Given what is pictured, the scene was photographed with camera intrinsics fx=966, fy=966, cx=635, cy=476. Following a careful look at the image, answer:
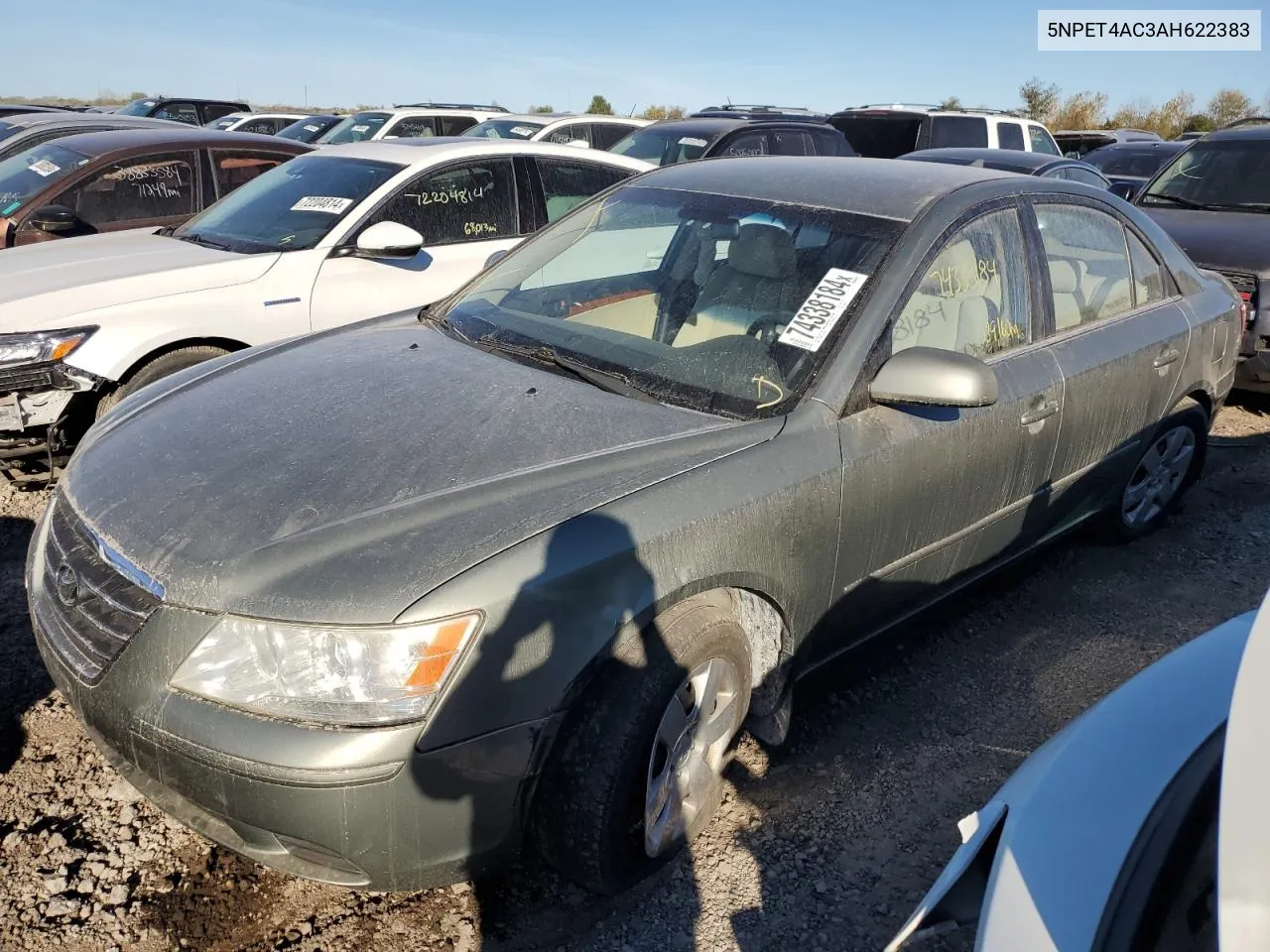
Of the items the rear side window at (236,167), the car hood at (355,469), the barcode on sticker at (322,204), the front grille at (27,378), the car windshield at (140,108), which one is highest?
the car windshield at (140,108)

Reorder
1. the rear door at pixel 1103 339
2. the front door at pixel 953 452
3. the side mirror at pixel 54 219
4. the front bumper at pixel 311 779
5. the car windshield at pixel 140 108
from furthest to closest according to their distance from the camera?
the car windshield at pixel 140 108
the side mirror at pixel 54 219
the rear door at pixel 1103 339
the front door at pixel 953 452
the front bumper at pixel 311 779

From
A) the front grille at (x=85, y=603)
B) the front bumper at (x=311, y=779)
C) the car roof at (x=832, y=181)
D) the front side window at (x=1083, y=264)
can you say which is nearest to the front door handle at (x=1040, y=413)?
the front side window at (x=1083, y=264)

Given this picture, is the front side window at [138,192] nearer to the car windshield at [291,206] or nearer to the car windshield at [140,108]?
the car windshield at [291,206]

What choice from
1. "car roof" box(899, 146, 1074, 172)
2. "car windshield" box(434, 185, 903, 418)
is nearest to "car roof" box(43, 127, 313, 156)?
"car windshield" box(434, 185, 903, 418)

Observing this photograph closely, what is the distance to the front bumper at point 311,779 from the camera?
6.14 ft

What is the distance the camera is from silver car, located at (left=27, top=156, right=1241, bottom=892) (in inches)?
75.5

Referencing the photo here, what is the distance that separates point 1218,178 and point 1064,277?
5.30 meters

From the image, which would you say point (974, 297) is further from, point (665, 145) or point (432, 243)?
point (665, 145)

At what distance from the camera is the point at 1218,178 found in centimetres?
757

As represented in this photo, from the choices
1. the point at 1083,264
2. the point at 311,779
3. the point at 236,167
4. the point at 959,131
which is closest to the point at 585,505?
the point at 311,779

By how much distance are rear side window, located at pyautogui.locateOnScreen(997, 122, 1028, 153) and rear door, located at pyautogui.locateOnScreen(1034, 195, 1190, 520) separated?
32.9 ft

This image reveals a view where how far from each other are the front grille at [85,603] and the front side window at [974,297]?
2062 millimetres

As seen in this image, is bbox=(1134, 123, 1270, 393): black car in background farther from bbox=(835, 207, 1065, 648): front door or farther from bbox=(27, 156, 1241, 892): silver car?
bbox=(835, 207, 1065, 648): front door

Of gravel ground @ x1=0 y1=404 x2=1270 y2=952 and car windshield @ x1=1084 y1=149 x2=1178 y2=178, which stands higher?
car windshield @ x1=1084 y1=149 x2=1178 y2=178
